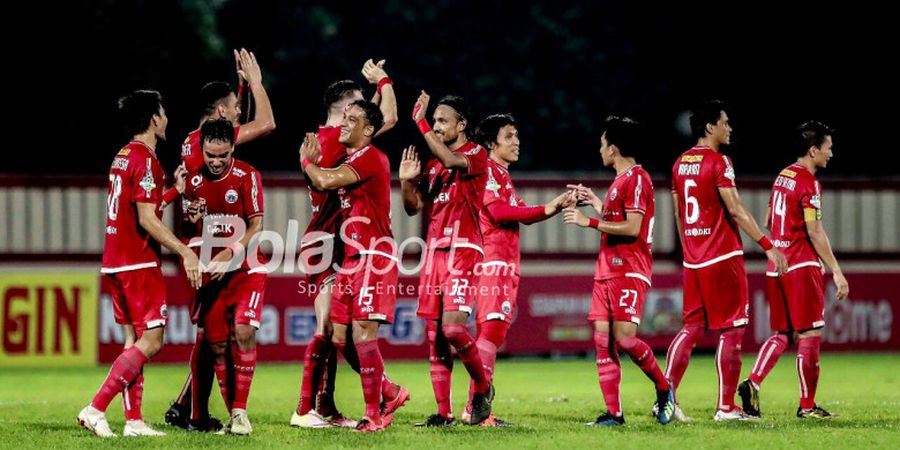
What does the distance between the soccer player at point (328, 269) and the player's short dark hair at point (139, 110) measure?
1.26 meters

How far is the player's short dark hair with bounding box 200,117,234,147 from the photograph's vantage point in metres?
9.95

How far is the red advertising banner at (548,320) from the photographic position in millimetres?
16906

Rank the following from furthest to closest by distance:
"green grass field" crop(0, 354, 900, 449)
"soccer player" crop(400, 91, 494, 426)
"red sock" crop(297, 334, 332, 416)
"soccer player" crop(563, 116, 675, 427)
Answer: "red sock" crop(297, 334, 332, 416)
"soccer player" crop(563, 116, 675, 427)
"soccer player" crop(400, 91, 494, 426)
"green grass field" crop(0, 354, 900, 449)

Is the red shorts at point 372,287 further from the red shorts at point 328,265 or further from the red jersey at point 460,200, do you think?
the red jersey at point 460,200

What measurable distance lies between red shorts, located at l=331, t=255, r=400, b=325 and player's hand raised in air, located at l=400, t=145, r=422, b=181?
60 centimetres

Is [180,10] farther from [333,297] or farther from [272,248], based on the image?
[333,297]

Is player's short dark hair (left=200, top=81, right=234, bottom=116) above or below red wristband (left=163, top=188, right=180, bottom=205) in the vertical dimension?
above

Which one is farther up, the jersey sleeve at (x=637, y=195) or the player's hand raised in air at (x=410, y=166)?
the player's hand raised in air at (x=410, y=166)

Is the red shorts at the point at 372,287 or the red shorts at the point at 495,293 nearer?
the red shorts at the point at 372,287

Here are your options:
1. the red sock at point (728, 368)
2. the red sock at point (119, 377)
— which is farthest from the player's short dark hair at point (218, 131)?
the red sock at point (728, 368)

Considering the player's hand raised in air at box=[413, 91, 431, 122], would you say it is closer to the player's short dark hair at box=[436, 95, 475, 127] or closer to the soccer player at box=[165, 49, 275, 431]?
the player's short dark hair at box=[436, 95, 475, 127]

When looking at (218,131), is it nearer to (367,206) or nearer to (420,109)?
(367,206)

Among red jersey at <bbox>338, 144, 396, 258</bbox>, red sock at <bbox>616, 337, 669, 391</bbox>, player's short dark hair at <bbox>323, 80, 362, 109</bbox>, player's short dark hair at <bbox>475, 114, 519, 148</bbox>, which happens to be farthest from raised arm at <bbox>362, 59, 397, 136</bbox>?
red sock at <bbox>616, 337, 669, 391</bbox>

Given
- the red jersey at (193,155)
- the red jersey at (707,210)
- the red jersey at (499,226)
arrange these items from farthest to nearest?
the red jersey at (707,210) → the red jersey at (499,226) → the red jersey at (193,155)
